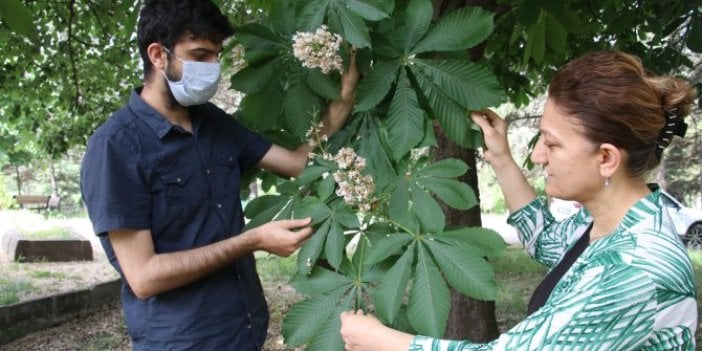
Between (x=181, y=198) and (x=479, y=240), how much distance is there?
849 millimetres

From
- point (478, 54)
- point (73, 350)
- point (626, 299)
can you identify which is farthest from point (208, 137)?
point (73, 350)

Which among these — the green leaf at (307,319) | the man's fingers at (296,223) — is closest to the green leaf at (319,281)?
the green leaf at (307,319)

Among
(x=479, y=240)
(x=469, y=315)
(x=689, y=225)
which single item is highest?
(x=479, y=240)

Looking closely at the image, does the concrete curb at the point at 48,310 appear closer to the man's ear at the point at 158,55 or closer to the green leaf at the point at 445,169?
the man's ear at the point at 158,55

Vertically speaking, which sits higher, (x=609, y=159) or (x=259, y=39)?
(x=259, y=39)

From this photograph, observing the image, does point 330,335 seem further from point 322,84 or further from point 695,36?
point 695,36

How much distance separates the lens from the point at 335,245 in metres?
1.61

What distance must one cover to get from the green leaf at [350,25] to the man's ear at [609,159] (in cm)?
62

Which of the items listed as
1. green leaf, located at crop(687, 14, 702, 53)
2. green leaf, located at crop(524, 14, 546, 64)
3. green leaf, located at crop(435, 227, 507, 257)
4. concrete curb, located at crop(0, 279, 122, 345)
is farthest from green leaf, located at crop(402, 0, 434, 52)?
concrete curb, located at crop(0, 279, 122, 345)

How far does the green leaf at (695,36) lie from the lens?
2767 mm

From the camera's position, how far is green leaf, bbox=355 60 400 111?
5.66 feet

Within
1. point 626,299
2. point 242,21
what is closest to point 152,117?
point 626,299

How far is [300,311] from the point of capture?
1611 millimetres

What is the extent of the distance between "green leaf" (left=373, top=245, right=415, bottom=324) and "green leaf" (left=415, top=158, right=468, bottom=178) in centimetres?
28
